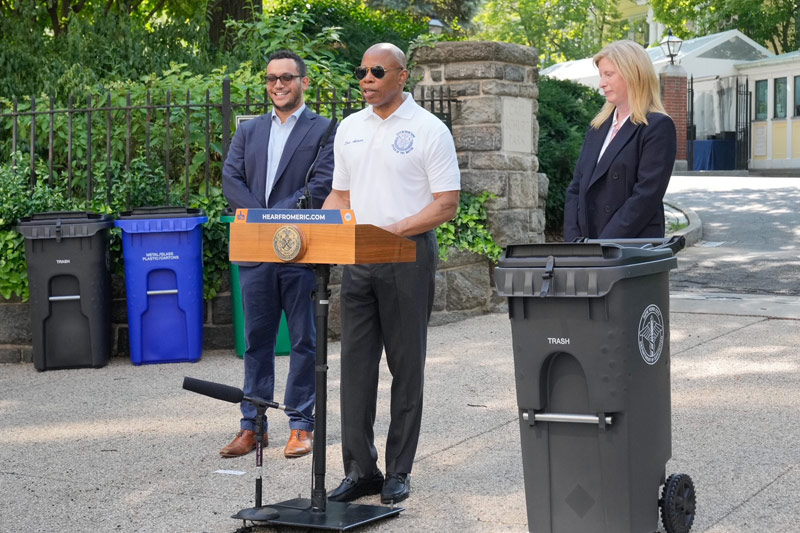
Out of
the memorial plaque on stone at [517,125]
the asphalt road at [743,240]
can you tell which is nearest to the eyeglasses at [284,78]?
the memorial plaque on stone at [517,125]

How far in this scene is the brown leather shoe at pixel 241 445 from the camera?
562 cm

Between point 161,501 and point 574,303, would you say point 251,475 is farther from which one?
point 574,303

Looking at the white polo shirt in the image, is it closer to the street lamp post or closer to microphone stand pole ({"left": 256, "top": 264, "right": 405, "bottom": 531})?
microphone stand pole ({"left": 256, "top": 264, "right": 405, "bottom": 531})

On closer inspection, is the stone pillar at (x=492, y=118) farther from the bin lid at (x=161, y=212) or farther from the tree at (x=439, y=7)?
the tree at (x=439, y=7)

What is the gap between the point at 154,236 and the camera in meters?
8.12

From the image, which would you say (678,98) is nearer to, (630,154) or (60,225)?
(60,225)

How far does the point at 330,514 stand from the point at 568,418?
110 centimetres

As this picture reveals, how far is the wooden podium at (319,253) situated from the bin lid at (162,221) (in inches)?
152

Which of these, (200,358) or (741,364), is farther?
(200,358)

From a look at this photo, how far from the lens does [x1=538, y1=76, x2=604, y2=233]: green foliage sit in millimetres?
12455

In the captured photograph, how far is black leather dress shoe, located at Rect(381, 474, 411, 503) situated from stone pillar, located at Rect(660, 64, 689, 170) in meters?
28.9

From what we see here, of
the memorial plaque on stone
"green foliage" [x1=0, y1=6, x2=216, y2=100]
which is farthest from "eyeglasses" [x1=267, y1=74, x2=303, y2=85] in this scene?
"green foliage" [x1=0, y1=6, x2=216, y2=100]

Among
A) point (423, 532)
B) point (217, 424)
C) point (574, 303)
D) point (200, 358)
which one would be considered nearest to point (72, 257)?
point (200, 358)

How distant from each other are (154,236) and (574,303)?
4.88 m
